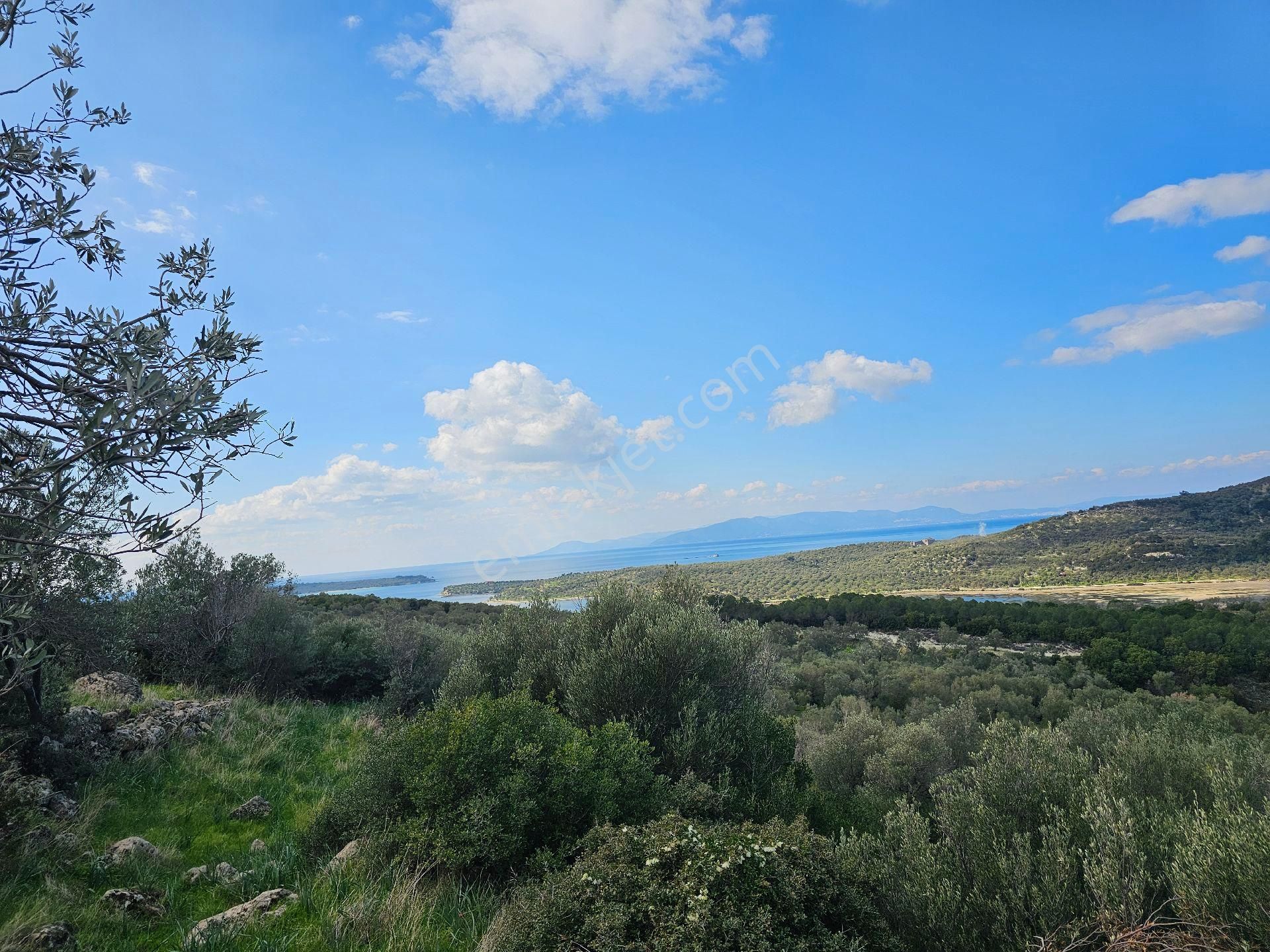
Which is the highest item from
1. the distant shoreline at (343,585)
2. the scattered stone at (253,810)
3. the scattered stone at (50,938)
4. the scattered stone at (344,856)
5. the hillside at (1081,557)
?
the scattered stone at (50,938)

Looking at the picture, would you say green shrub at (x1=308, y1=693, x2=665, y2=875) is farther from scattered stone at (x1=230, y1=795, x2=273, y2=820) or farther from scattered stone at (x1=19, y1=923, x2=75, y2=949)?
scattered stone at (x1=19, y1=923, x2=75, y2=949)

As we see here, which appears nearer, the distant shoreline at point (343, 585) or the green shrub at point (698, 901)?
the green shrub at point (698, 901)

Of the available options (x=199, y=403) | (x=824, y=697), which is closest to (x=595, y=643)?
(x=199, y=403)

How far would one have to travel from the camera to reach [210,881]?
548 cm

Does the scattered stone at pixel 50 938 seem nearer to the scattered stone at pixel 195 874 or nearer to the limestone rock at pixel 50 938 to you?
the limestone rock at pixel 50 938

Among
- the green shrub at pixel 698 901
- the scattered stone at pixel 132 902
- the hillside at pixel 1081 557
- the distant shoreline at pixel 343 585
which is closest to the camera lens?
the green shrub at pixel 698 901

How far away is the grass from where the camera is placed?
14.3 ft

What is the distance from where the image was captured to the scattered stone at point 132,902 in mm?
4637

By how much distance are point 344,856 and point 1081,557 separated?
3217 inches

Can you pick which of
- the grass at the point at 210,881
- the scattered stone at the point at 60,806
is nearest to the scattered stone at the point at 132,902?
the grass at the point at 210,881

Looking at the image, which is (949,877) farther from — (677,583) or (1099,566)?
(1099,566)

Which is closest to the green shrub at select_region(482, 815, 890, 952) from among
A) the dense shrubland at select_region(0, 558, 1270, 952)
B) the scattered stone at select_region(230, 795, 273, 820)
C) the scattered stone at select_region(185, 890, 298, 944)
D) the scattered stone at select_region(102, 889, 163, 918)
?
the dense shrubland at select_region(0, 558, 1270, 952)

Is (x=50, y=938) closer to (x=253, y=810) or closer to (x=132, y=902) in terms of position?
(x=132, y=902)

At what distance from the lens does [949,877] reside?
183 inches
